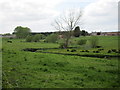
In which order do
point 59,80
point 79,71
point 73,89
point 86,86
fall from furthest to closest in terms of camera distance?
1. point 79,71
2. point 59,80
3. point 86,86
4. point 73,89

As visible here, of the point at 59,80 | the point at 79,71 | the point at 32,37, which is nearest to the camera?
the point at 59,80

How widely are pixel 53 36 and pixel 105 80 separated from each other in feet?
197

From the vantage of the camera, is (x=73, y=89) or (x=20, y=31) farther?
(x=20, y=31)

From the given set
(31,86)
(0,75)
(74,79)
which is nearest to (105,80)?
(74,79)

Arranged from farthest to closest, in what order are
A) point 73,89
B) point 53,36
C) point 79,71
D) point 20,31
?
point 20,31
point 53,36
point 79,71
point 73,89

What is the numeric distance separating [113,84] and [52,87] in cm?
344

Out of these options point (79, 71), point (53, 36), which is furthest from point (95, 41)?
point (79, 71)

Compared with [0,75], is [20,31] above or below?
above

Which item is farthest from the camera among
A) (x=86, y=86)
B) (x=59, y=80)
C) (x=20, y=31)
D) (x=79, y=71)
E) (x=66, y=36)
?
(x=20, y=31)

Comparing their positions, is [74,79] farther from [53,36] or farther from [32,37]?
[32,37]

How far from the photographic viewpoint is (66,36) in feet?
172

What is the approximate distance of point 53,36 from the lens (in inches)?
2726

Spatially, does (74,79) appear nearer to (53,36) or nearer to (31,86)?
(31,86)

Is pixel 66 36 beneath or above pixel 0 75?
above
